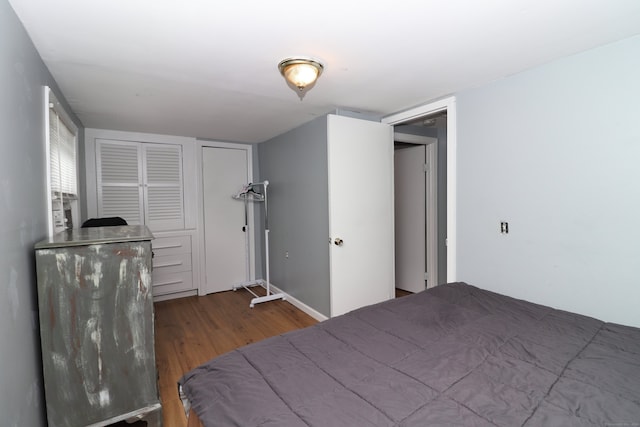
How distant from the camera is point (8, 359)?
1.19 m

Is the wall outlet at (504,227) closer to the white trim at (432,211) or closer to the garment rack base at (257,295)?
the white trim at (432,211)

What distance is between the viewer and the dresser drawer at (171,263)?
13.1ft

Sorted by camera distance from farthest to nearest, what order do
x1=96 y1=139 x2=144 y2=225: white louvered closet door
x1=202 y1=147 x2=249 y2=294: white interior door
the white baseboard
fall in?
x1=202 y1=147 x2=249 y2=294: white interior door, x1=96 y1=139 x2=144 y2=225: white louvered closet door, the white baseboard

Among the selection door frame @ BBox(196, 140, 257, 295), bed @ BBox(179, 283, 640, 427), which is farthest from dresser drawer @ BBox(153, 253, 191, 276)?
bed @ BBox(179, 283, 640, 427)

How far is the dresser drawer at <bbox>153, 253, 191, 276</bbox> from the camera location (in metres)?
3.98

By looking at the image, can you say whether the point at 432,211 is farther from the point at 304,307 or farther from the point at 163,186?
the point at 163,186

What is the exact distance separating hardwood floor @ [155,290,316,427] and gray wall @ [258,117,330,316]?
0.37 m

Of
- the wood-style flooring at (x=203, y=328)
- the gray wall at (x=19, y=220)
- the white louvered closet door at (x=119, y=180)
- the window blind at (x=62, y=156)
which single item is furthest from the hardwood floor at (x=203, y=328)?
the window blind at (x=62, y=156)

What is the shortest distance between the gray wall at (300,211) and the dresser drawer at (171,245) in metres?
1.14

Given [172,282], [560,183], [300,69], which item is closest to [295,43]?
Result: [300,69]

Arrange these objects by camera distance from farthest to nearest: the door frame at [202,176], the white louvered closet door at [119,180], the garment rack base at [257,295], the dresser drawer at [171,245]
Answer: the door frame at [202,176], the dresser drawer at [171,245], the garment rack base at [257,295], the white louvered closet door at [119,180]

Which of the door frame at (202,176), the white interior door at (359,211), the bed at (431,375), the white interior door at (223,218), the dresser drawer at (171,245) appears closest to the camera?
the bed at (431,375)

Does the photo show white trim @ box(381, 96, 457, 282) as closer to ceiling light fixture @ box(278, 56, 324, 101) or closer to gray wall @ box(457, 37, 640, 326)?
gray wall @ box(457, 37, 640, 326)

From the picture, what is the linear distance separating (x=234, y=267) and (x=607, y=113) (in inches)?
167
